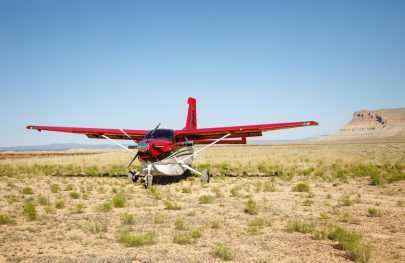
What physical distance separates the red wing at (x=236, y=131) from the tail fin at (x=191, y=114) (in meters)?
3.72

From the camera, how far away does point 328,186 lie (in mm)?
14422

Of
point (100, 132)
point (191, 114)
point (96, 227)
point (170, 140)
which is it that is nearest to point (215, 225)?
point (96, 227)

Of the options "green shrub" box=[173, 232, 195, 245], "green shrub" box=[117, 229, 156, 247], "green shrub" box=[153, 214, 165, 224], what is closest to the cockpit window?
"green shrub" box=[153, 214, 165, 224]

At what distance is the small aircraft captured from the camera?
14.0 meters

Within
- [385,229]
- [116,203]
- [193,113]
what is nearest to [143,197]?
[116,203]

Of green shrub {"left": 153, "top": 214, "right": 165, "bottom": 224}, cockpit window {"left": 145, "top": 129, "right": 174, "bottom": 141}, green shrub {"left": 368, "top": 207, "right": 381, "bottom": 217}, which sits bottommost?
green shrub {"left": 368, "top": 207, "right": 381, "bottom": 217}

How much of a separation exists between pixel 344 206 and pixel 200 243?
577cm

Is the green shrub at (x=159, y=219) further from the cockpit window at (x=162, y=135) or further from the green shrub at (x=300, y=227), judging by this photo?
the cockpit window at (x=162, y=135)

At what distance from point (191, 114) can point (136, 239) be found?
55.3ft

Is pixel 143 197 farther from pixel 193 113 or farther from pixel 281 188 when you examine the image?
pixel 193 113

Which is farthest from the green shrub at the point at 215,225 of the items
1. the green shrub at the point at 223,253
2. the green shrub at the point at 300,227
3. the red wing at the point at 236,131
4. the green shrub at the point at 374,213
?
the red wing at the point at 236,131

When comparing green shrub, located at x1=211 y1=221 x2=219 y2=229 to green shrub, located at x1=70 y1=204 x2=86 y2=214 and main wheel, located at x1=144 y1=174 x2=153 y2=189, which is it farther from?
main wheel, located at x1=144 y1=174 x2=153 y2=189

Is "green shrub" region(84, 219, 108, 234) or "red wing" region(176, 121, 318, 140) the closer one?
"green shrub" region(84, 219, 108, 234)

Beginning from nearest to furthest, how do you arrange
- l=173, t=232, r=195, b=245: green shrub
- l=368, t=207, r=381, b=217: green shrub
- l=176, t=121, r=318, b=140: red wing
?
l=173, t=232, r=195, b=245: green shrub, l=368, t=207, r=381, b=217: green shrub, l=176, t=121, r=318, b=140: red wing
